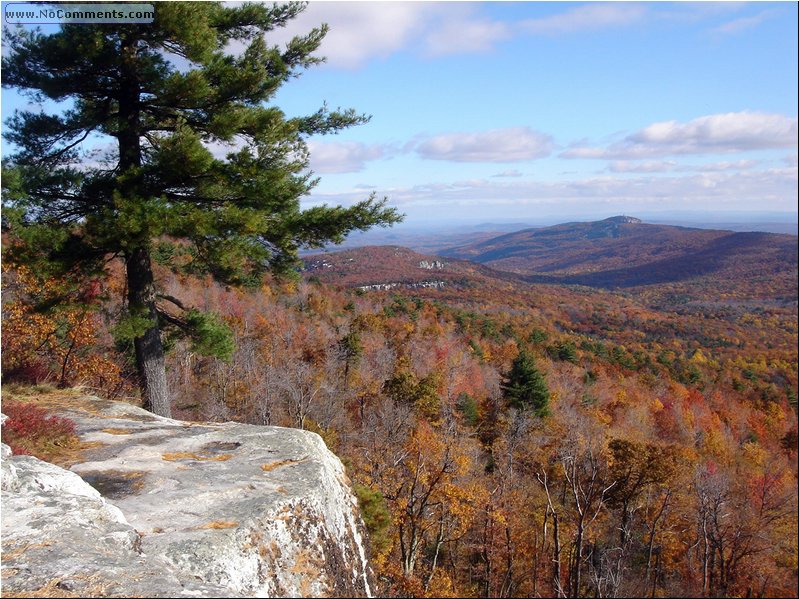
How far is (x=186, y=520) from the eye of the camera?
3.26m

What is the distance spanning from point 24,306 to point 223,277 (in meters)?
3.08

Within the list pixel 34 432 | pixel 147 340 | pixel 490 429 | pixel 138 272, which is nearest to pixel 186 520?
pixel 34 432

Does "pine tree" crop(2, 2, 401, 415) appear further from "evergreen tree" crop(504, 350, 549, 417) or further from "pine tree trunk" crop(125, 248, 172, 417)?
"evergreen tree" crop(504, 350, 549, 417)

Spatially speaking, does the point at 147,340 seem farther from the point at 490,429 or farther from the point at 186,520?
the point at 490,429

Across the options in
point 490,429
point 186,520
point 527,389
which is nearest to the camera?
point 186,520

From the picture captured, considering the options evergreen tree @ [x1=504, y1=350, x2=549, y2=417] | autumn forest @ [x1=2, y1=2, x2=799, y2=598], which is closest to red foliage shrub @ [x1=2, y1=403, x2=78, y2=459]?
autumn forest @ [x1=2, y1=2, x2=799, y2=598]

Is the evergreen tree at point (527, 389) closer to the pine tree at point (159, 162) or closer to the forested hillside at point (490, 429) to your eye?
the forested hillside at point (490, 429)

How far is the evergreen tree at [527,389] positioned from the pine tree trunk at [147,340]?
2490cm

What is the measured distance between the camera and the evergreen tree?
29938 mm

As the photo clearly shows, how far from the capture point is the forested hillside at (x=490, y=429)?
14.4 m

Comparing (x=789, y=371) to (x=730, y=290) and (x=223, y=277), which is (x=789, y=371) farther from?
(x=730, y=290)

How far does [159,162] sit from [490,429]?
2891cm

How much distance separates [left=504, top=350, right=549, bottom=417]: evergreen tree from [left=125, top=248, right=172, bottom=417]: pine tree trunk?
24.9m

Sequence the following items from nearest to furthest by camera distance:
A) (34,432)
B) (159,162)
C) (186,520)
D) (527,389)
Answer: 1. (186,520)
2. (34,432)
3. (159,162)
4. (527,389)
